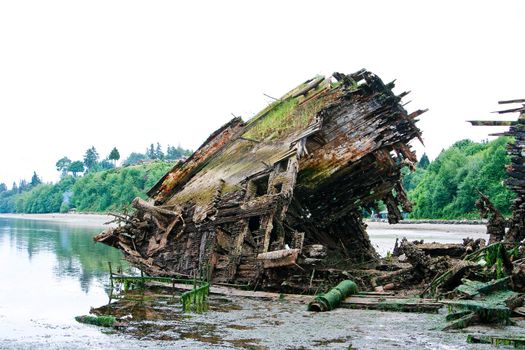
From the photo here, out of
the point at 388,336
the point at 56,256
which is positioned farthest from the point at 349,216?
the point at 56,256

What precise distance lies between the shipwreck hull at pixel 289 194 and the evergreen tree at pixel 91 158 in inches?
6753

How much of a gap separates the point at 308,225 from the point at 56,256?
1588 cm

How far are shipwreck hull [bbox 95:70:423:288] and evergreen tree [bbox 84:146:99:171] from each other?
171534mm

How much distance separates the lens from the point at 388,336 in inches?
404

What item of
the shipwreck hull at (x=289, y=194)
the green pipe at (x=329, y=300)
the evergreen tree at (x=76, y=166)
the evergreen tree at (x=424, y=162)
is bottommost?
the green pipe at (x=329, y=300)

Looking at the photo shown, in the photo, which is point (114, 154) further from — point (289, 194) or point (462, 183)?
point (289, 194)

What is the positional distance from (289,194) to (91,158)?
17708cm

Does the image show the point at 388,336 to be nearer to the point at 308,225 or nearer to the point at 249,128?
the point at 308,225

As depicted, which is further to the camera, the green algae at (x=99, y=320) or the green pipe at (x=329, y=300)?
the green pipe at (x=329, y=300)

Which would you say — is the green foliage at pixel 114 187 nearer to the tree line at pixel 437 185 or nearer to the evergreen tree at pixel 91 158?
the tree line at pixel 437 185

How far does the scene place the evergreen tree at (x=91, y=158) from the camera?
185 m

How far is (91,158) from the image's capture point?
606 ft

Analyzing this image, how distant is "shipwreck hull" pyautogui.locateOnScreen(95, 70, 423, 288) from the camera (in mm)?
15242

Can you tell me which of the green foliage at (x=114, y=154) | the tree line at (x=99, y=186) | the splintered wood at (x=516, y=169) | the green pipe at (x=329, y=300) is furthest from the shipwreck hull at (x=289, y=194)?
the green foliage at (x=114, y=154)
